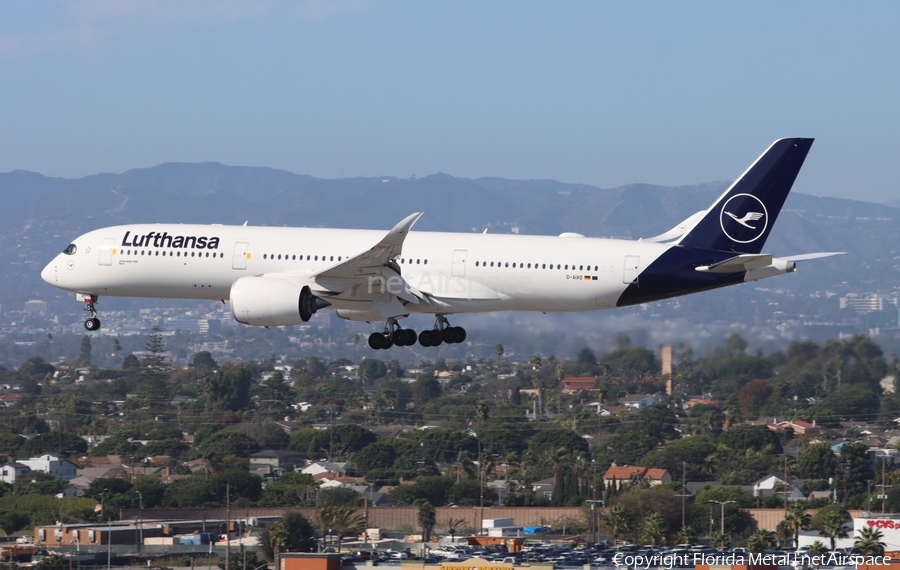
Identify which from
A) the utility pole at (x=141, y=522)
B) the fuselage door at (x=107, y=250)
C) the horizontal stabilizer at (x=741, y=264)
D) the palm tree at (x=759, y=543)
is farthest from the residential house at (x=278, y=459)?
the horizontal stabilizer at (x=741, y=264)

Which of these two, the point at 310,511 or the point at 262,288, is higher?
the point at 262,288

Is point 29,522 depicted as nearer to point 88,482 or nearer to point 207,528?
point 207,528

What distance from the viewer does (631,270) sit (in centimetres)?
4791

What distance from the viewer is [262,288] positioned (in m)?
47.9

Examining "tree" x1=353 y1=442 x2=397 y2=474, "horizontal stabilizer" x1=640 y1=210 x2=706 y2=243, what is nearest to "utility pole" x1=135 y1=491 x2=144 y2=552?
"tree" x1=353 y1=442 x2=397 y2=474

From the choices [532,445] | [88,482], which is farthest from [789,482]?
[88,482]

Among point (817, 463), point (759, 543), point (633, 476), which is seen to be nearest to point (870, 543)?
point (759, 543)

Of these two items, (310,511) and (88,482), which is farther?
(88,482)

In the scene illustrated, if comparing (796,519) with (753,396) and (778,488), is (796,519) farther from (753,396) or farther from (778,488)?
(753,396)

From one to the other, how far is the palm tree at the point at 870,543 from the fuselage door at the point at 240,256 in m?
34.4

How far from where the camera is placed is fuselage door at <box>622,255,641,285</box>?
47.9 metres

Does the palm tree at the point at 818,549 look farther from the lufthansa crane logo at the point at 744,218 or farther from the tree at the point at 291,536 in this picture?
the tree at the point at 291,536

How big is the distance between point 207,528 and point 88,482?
27.6 metres

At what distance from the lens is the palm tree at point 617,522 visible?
77250mm
